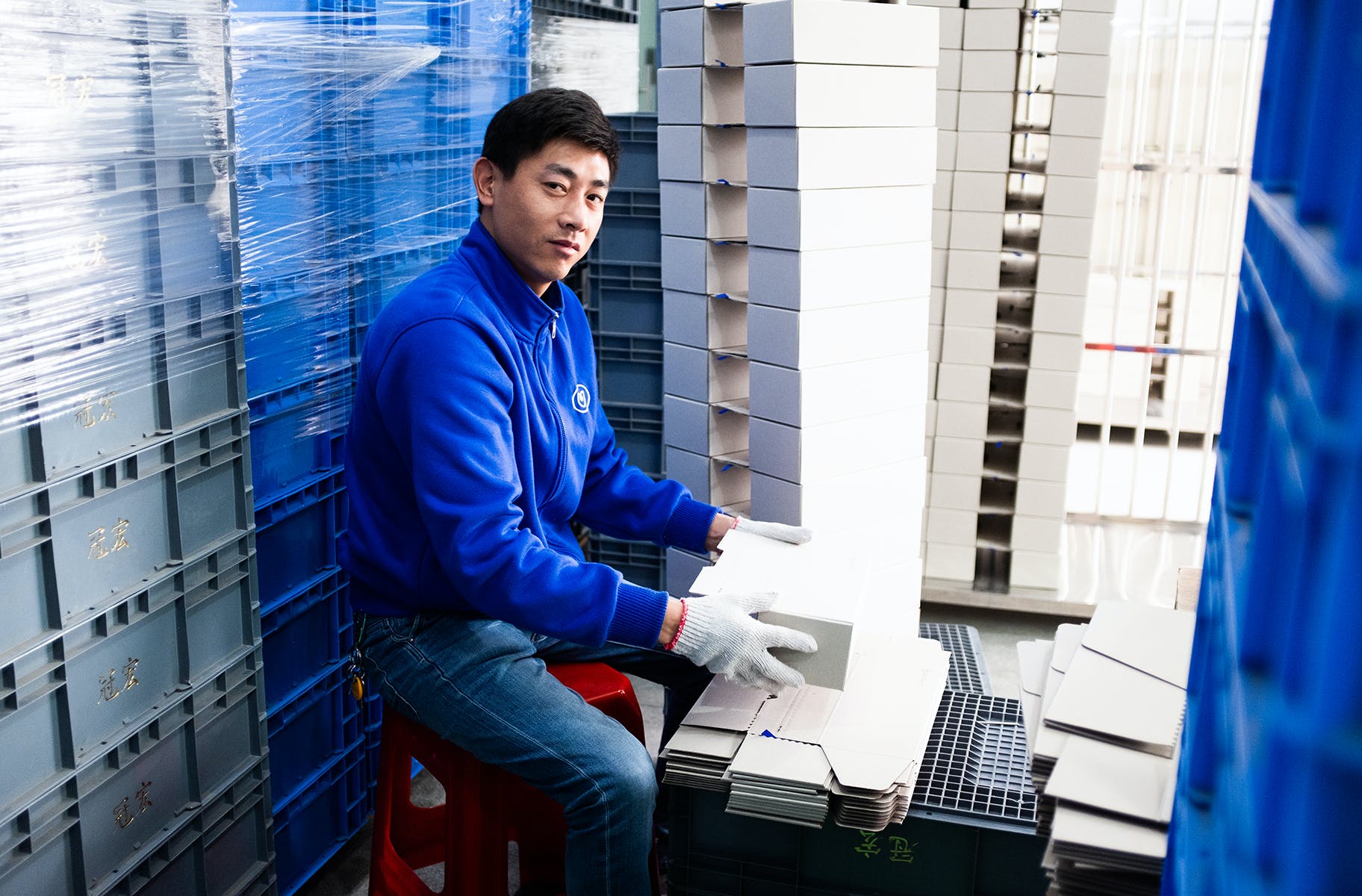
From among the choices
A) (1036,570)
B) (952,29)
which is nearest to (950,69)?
(952,29)

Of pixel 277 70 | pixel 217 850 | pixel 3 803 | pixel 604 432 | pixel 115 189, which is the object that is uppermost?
pixel 277 70

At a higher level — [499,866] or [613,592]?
[613,592]

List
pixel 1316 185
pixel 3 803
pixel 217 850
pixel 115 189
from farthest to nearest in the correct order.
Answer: pixel 217 850 → pixel 115 189 → pixel 3 803 → pixel 1316 185

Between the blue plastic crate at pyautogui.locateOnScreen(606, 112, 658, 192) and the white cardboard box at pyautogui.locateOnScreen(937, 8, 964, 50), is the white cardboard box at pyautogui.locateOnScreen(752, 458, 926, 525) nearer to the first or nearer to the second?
the blue plastic crate at pyautogui.locateOnScreen(606, 112, 658, 192)

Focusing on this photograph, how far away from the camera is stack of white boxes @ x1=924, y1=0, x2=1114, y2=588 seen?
447 cm

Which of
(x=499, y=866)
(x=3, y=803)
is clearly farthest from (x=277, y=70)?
(x=499, y=866)

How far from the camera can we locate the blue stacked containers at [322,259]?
2754 mm

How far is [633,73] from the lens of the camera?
5562 mm

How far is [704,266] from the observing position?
357 cm

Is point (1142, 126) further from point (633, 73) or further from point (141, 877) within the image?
point (141, 877)

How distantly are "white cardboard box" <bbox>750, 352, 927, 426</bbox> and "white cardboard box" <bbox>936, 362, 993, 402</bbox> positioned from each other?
4.06 ft

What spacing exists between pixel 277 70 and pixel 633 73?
10.1 ft

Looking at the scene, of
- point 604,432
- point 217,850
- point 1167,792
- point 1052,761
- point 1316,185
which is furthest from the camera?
point 604,432

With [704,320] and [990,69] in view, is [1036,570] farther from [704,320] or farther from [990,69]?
[704,320]
